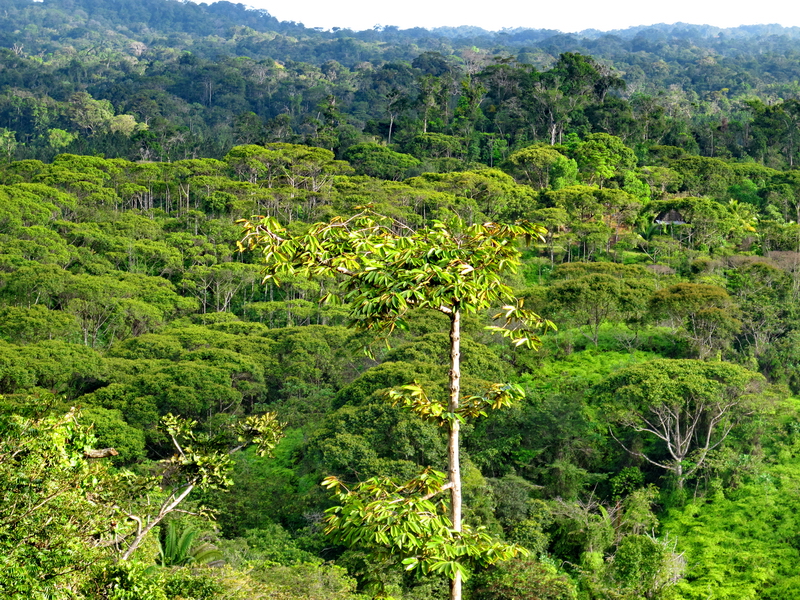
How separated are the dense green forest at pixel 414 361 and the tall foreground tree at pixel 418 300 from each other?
0.09 ft

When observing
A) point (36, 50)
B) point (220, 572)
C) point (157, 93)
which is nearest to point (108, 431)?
point (220, 572)

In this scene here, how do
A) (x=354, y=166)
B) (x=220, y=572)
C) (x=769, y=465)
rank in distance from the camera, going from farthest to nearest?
1. (x=354, y=166)
2. (x=769, y=465)
3. (x=220, y=572)

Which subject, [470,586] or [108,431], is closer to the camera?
[470,586]

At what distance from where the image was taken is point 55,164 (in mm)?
52094

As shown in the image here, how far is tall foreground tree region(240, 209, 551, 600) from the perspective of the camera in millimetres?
4645

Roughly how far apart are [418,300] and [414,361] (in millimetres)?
21364

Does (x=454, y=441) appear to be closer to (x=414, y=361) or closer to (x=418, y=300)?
(x=418, y=300)

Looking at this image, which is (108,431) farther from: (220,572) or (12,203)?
(12,203)

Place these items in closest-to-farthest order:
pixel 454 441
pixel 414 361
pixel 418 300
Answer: pixel 418 300
pixel 454 441
pixel 414 361

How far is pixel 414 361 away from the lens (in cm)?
2608

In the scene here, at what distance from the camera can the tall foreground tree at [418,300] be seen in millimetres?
4645

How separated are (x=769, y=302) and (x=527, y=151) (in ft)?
81.7

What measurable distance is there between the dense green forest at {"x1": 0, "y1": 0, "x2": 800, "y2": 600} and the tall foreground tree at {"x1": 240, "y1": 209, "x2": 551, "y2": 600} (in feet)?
0.09

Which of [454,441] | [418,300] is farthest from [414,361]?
[418,300]
